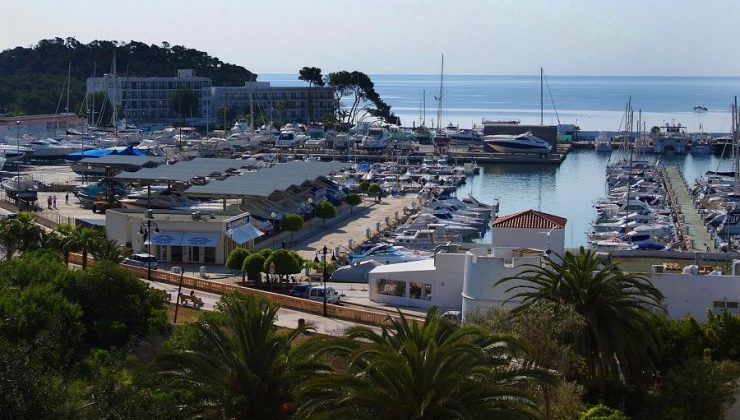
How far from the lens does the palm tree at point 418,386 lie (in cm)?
1493

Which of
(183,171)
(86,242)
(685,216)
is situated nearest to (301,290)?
(86,242)

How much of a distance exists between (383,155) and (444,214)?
38557 mm

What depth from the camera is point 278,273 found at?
116 ft

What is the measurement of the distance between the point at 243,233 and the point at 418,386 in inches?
1102

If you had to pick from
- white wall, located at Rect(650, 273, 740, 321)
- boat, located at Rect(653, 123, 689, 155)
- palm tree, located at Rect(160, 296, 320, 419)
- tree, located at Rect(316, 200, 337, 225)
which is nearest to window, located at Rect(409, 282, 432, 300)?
white wall, located at Rect(650, 273, 740, 321)

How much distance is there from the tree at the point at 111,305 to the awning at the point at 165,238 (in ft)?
46.6

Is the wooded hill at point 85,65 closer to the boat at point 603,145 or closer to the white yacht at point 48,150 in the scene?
the white yacht at point 48,150

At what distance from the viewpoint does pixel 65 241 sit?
113 ft

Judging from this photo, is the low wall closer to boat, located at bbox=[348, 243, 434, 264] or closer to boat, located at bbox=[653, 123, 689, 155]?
boat, located at bbox=[348, 243, 434, 264]

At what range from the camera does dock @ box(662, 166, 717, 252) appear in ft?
172

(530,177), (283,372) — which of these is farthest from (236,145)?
(283,372)

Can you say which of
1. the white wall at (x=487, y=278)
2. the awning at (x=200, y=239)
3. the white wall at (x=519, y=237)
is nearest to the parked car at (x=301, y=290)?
the white wall at (x=519, y=237)

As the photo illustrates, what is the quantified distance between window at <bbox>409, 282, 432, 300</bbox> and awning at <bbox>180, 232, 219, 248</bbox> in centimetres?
1098

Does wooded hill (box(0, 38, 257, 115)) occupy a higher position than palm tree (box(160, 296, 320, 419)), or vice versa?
wooded hill (box(0, 38, 257, 115))
